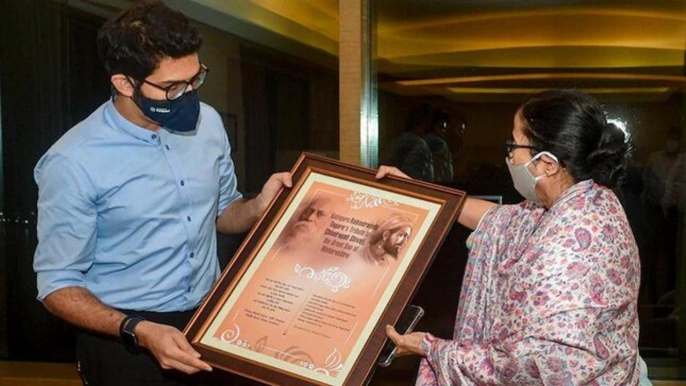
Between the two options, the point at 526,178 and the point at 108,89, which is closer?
the point at 526,178

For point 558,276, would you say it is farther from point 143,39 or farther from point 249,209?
point 143,39

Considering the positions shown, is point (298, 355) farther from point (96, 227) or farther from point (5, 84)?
point (5, 84)

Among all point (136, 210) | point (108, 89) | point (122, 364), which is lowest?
point (122, 364)

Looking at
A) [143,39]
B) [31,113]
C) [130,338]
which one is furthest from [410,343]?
[31,113]

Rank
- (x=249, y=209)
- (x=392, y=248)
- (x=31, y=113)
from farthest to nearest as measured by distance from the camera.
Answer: (x=31, y=113), (x=249, y=209), (x=392, y=248)

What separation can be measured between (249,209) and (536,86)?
1.76 metres

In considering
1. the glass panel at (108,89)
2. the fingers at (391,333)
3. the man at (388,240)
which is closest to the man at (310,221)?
the man at (388,240)

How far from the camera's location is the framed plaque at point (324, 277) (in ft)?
5.90

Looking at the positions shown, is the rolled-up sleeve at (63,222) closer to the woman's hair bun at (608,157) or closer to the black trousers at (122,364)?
the black trousers at (122,364)

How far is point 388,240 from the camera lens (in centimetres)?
191

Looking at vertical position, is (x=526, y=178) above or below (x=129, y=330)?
above

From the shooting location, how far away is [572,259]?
1.69 metres

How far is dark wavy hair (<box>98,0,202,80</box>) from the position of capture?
1.84 metres

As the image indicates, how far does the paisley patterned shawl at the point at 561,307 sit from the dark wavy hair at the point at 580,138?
0.04 m
